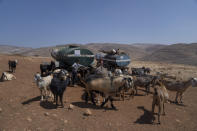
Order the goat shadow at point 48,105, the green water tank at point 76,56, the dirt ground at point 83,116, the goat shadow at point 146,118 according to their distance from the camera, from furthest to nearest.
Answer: the green water tank at point 76,56 < the goat shadow at point 48,105 < the goat shadow at point 146,118 < the dirt ground at point 83,116

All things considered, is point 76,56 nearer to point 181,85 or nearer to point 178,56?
point 181,85

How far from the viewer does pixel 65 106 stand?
727 centimetres

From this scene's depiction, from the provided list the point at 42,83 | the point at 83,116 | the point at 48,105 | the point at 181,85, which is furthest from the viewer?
the point at 181,85

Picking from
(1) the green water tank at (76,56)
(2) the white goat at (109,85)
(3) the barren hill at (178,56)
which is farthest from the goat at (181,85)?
(3) the barren hill at (178,56)

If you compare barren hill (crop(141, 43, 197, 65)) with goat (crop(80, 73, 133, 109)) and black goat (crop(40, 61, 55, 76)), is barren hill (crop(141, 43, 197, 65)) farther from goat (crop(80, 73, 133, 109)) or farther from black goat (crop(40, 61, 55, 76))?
goat (crop(80, 73, 133, 109))

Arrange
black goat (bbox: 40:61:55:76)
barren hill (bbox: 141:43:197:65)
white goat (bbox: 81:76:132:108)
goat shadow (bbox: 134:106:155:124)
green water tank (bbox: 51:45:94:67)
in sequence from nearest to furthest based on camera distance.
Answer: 1. goat shadow (bbox: 134:106:155:124)
2. white goat (bbox: 81:76:132:108)
3. green water tank (bbox: 51:45:94:67)
4. black goat (bbox: 40:61:55:76)
5. barren hill (bbox: 141:43:197:65)

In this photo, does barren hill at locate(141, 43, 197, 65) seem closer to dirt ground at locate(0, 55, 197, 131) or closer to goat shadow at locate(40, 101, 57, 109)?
dirt ground at locate(0, 55, 197, 131)

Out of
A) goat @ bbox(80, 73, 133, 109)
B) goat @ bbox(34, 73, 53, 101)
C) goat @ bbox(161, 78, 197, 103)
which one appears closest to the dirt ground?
goat @ bbox(34, 73, 53, 101)

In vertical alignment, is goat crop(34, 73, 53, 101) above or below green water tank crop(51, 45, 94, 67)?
below

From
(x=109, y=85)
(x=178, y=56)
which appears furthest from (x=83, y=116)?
(x=178, y=56)

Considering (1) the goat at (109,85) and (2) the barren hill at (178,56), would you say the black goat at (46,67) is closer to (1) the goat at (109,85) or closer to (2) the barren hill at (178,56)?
(1) the goat at (109,85)

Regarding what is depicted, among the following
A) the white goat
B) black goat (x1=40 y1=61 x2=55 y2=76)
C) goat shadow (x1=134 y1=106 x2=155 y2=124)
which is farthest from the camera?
black goat (x1=40 y1=61 x2=55 y2=76)

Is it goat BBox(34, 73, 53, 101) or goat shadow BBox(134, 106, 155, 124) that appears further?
goat BBox(34, 73, 53, 101)

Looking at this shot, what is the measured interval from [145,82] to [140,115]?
3.57 meters
